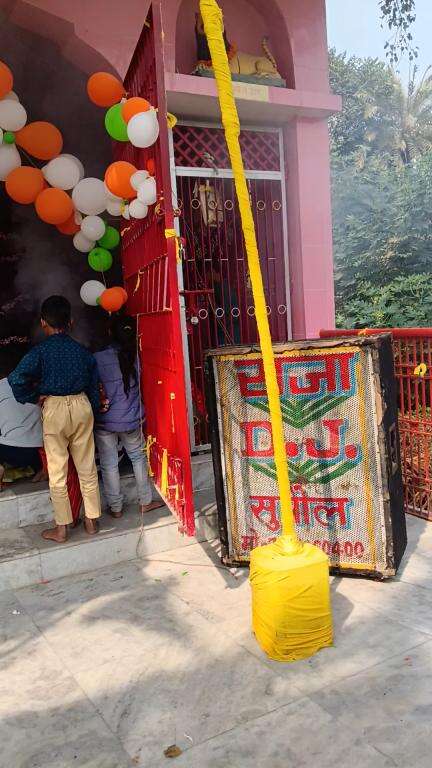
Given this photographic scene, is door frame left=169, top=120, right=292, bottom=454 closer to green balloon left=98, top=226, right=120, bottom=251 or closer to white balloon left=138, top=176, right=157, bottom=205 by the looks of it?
green balloon left=98, top=226, right=120, bottom=251

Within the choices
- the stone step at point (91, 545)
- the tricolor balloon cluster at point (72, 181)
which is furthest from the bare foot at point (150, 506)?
the tricolor balloon cluster at point (72, 181)

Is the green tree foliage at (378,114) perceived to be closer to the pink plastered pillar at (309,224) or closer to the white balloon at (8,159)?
the pink plastered pillar at (309,224)

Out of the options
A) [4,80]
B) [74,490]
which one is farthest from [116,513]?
[4,80]

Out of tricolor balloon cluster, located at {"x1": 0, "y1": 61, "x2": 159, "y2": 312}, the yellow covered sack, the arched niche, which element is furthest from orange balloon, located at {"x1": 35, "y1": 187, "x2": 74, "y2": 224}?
the yellow covered sack

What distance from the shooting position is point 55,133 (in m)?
5.00

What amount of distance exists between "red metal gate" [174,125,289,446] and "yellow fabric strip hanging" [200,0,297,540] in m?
2.52

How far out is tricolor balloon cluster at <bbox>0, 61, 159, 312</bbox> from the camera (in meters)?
4.29

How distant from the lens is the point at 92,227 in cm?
515

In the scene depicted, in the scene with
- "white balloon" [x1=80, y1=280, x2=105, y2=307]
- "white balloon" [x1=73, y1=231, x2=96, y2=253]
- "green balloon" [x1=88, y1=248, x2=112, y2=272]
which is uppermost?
"white balloon" [x1=73, y1=231, x2=96, y2=253]

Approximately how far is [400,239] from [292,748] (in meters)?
14.1

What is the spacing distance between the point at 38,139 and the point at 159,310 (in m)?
2.08

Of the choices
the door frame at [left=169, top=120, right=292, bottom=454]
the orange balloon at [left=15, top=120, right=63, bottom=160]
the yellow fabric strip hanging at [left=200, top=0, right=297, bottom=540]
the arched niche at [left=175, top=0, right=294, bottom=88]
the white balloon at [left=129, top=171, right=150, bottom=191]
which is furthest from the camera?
the arched niche at [left=175, top=0, right=294, bottom=88]

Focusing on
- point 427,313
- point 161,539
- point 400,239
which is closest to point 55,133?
point 161,539

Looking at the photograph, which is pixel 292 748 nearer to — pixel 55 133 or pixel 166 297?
pixel 166 297
